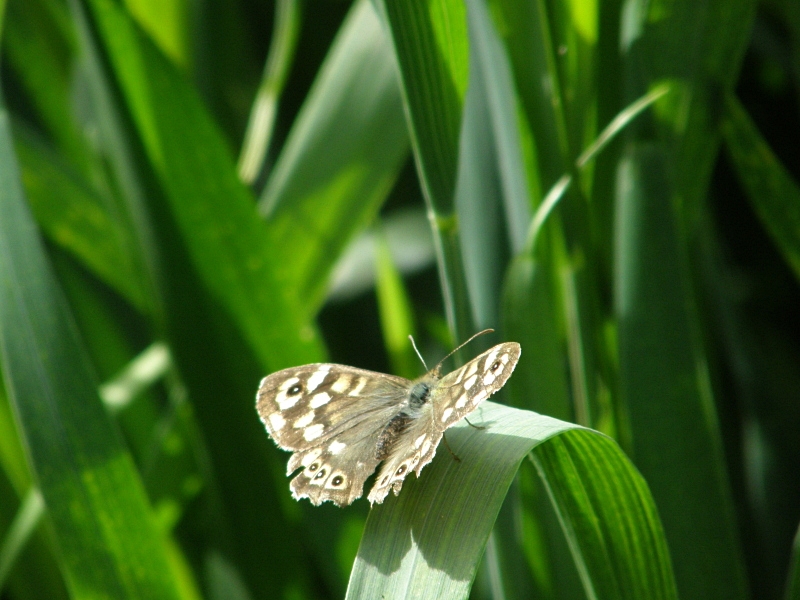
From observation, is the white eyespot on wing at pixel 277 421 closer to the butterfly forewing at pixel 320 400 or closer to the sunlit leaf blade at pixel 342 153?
the butterfly forewing at pixel 320 400

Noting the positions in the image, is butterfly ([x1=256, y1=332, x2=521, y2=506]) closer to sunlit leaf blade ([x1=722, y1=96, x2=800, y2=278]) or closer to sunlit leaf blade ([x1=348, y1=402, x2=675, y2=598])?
sunlit leaf blade ([x1=348, y1=402, x2=675, y2=598])

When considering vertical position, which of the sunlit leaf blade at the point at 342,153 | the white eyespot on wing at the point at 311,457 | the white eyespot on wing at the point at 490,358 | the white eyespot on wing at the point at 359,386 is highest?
the sunlit leaf blade at the point at 342,153

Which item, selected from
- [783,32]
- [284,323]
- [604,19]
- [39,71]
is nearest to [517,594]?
[284,323]

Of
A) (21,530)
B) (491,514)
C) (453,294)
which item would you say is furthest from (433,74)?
(21,530)

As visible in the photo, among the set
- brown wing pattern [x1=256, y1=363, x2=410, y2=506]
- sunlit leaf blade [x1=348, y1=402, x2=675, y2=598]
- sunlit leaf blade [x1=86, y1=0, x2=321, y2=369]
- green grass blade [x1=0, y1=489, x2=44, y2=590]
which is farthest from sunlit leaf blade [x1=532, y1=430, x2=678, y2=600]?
green grass blade [x1=0, y1=489, x2=44, y2=590]

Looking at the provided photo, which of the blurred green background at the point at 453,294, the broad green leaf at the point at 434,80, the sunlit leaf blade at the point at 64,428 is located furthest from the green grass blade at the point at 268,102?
the broad green leaf at the point at 434,80

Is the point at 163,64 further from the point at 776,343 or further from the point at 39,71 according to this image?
the point at 776,343

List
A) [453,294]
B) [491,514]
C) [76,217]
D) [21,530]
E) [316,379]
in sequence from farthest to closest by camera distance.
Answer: [76,217] → [21,530] → [316,379] → [453,294] → [491,514]

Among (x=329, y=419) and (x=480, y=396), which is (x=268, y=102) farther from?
(x=480, y=396)
